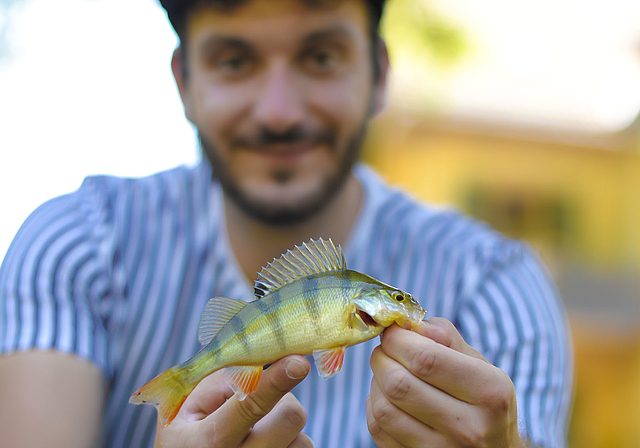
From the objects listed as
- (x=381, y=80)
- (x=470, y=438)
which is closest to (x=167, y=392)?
(x=470, y=438)

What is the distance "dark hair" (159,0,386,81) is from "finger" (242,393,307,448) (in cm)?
205

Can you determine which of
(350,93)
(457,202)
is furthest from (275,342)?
(457,202)

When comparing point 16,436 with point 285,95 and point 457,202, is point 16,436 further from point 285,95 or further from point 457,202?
point 457,202

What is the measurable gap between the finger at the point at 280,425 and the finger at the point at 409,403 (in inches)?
9.2

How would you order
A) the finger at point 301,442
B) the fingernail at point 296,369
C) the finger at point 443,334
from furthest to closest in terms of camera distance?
the finger at point 301,442, the finger at point 443,334, the fingernail at point 296,369

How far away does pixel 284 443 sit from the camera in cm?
158

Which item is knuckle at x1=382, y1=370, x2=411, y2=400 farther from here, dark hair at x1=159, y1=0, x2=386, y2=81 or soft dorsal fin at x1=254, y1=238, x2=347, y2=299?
dark hair at x1=159, y1=0, x2=386, y2=81

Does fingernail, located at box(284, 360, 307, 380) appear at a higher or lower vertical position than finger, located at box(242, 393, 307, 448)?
higher

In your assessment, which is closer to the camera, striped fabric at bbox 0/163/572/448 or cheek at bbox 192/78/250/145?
striped fabric at bbox 0/163/572/448

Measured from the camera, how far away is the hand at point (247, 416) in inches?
54.9

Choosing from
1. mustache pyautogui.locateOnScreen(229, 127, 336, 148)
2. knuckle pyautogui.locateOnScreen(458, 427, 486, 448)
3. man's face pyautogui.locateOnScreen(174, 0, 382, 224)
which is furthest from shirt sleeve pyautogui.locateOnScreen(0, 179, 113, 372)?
knuckle pyautogui.locateOnScreen(458, 427, 486, 448)

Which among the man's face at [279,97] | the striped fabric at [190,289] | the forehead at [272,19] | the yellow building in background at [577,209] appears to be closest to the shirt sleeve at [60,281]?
the striped fabric at [190,289]

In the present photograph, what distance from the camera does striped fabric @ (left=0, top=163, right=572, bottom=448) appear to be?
2631 millimetres

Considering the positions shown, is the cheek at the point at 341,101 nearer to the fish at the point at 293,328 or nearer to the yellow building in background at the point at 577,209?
the fish at the point at 293,328
